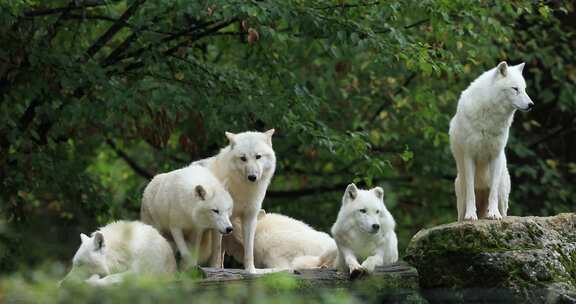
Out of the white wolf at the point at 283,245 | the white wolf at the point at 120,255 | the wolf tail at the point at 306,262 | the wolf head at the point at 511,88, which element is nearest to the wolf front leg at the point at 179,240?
the white wolf at the point at 120,255

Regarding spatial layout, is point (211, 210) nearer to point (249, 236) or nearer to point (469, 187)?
point (249, 236)

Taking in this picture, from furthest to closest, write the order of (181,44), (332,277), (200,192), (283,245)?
(181,44), (283,245), (200,192), (332,277)

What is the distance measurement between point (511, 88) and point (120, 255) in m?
3.66

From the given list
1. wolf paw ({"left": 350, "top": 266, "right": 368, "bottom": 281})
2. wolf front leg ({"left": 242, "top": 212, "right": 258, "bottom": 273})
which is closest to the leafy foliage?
wolf front leg ({"left": 242, "top": 212, "right": 258, "bottom": 273})

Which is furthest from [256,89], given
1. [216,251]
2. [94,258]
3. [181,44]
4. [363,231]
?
[94,258]

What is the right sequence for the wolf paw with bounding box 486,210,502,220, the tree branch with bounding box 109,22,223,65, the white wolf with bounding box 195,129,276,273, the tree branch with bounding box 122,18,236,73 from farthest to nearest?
1. the tree branch with bounding box 122,18,236,73
2. the tree branch with bounding box 109,22,223,65
3. the white wolf with bounding box 195,129,276,273
4. the wolf paw with bounding box 486,210,502,220

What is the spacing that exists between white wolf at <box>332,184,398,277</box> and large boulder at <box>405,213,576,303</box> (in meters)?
0.42

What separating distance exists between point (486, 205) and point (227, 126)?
13.1ft

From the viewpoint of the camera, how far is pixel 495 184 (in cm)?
881

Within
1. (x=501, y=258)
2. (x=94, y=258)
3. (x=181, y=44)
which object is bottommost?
(x=501, y=258)

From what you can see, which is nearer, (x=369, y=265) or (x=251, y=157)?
(x=369, y=265)

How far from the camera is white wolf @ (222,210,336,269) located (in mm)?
9922

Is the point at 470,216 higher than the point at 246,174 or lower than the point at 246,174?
lower

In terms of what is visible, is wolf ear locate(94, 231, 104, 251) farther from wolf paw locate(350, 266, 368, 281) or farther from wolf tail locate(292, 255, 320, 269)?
wolf tail locate(292, 255, 320, 269)
